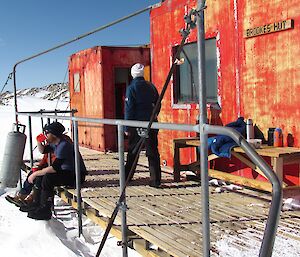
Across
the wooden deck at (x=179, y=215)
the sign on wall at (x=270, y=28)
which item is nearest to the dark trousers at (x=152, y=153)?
the wooden deck at (x=179, y=215)

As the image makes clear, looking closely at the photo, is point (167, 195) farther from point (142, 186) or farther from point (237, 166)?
point (237, 166)

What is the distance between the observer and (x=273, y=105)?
5.02 metres

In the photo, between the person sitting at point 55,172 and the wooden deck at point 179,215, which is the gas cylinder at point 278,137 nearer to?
the wooden deck at point 179,215

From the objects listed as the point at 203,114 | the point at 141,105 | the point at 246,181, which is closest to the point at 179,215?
the point at 246,181

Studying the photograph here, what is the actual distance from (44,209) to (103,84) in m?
4.94

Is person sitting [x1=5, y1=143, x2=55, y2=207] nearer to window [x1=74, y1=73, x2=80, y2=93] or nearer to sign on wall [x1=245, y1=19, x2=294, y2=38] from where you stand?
sign on wall [x1=245, y1=19, x2=294, y2=38]

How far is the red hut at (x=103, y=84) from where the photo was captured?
32.2ft

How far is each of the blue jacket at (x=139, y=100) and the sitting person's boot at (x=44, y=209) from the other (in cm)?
133

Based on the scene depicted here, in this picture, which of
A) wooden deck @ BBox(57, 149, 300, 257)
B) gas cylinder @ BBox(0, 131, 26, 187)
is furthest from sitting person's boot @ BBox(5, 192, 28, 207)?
gas cylinder @ BBox(0, 131, 26, 187)

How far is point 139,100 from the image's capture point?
5.35 m

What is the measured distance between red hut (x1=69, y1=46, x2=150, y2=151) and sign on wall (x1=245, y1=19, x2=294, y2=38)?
15.7ft

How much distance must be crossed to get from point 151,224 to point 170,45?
11.8 ft

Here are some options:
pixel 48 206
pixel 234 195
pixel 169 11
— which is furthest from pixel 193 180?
pixel 169 11

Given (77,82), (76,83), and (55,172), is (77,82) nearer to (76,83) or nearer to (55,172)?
(76,83)
